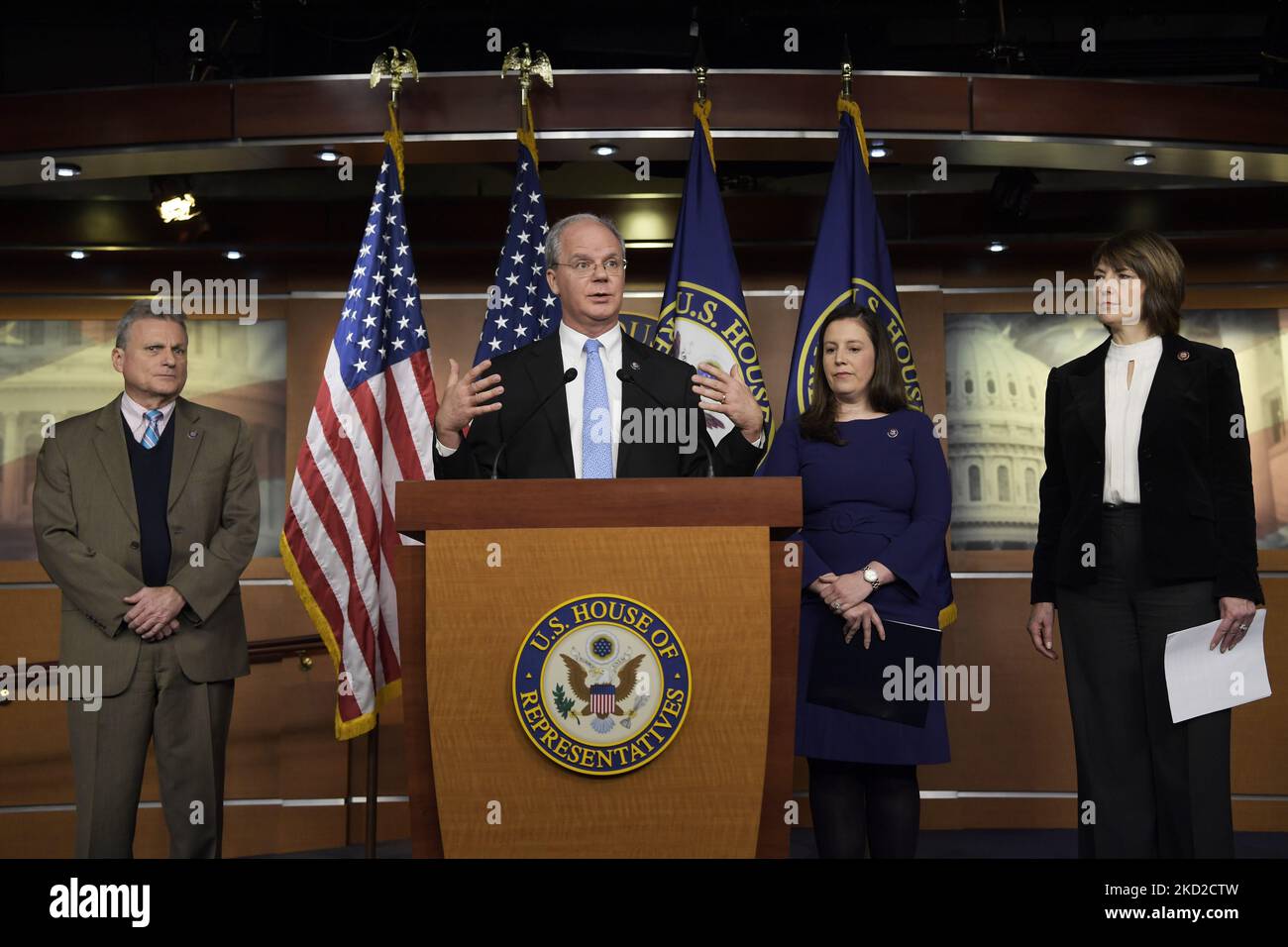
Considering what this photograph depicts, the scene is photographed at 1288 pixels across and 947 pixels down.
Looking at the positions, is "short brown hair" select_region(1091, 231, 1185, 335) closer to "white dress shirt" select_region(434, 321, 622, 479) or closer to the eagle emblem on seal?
"white dress shirt" select_region(434, 321, 622, 479)

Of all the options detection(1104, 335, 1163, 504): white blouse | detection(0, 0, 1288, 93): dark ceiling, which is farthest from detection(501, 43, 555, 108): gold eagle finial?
detection(1104, 335, 1163, 504): white blouse

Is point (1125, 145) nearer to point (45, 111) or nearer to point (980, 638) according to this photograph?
point (980, 638)

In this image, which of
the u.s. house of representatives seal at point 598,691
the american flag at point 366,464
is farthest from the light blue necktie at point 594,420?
the american flag at point 366,464

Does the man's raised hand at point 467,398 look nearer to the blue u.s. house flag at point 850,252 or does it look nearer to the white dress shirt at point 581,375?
the white dress shirt at point 581,375

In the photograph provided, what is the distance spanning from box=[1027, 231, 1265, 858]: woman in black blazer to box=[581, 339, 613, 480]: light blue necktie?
3.93ft

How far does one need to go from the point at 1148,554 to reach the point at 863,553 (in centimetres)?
69

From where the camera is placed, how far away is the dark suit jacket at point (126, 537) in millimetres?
3291

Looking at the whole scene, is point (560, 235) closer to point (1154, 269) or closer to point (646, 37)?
point (1154, 269)

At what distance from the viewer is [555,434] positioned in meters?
→ 2.82

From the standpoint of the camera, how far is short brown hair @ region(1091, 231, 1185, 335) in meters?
3.02

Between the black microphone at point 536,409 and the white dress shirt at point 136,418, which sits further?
the white dress shirt at point 136,418

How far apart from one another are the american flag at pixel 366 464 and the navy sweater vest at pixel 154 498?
1.76 feet

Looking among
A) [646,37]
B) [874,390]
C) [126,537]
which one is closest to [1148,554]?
[874,390]

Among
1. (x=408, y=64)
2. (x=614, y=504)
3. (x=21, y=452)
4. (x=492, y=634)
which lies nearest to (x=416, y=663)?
(x=492, y=634)
